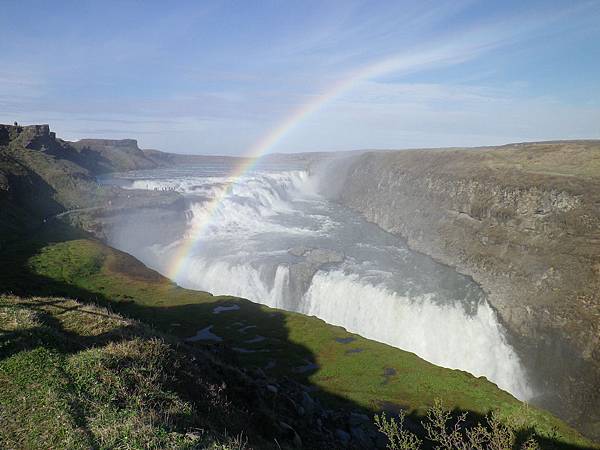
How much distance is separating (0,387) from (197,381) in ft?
18.4

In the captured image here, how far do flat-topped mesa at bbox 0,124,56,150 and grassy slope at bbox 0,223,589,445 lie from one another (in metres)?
92.0

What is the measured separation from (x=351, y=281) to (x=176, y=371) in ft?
137

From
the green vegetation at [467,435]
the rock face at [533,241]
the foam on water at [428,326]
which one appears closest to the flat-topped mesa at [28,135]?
the rock face at [533,241]

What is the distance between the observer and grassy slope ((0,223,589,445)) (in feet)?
96.5

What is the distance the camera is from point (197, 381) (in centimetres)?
1370

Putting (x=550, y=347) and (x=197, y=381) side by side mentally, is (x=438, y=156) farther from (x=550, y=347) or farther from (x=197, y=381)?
(x=197, y=381)

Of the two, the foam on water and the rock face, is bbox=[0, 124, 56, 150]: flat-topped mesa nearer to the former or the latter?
the rock face

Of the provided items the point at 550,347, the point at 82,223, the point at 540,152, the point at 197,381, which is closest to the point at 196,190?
the point at 82,223

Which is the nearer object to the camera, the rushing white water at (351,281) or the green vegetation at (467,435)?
the green vegetation at (467,435)

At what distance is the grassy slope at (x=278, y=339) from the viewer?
96.5 ft

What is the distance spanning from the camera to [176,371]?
44.4ft

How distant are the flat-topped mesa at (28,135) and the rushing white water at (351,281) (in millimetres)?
77608

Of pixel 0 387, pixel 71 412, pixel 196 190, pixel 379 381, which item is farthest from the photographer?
pixel 196 190

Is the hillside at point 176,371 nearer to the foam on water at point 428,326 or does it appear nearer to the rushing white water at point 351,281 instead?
the foam on water at point 428,326
